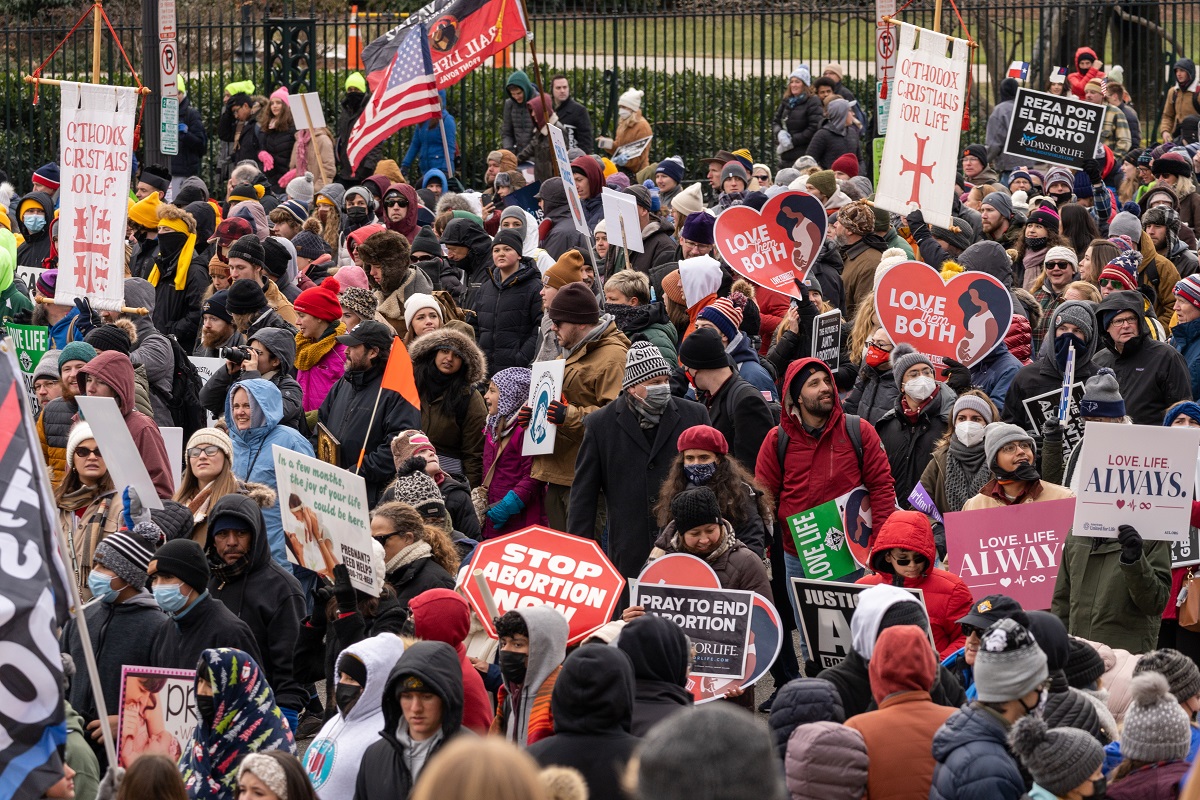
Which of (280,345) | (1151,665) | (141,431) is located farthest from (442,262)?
(1151,665)

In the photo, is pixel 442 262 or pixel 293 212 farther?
pixel 293 212

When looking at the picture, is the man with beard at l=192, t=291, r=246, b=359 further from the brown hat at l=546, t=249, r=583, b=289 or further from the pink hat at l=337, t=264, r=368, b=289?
the brown hat at l=546, t=249, r=583, b=289

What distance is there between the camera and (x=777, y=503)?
27.2 ft

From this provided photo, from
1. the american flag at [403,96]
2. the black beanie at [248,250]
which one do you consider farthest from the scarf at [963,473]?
the american flag at [403,96]

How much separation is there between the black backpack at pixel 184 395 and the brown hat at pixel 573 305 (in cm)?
234

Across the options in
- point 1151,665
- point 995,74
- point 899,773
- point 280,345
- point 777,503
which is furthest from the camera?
point 995,74

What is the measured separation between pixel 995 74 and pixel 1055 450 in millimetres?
18121

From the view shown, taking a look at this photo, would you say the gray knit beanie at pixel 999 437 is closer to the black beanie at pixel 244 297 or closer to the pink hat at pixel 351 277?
the black beanie at pixel 244 297

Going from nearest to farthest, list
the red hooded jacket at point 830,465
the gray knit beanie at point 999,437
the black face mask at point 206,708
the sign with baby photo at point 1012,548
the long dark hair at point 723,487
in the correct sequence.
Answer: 1. the black face mask at point 206,708
2. the sign with baby photo at point 1012,548
3. the gray knit beanie at point 999,437
4. the long dark hair at point 723,487
5. the red hooded jacket at point 830,465

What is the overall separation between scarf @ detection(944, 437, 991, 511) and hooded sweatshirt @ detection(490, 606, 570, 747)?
9.34 ft

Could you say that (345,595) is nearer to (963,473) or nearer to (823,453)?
(823,453)

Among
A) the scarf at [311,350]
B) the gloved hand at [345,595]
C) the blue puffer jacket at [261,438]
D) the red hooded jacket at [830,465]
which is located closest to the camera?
the gloved hand at [345,595]

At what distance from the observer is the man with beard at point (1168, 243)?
40.8 feet

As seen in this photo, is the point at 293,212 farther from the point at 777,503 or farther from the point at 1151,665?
the point at 1151,665
